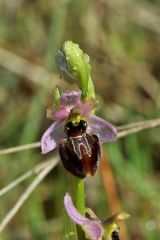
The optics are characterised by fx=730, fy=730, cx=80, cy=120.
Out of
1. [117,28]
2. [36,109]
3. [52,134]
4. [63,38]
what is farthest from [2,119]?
[52,134]

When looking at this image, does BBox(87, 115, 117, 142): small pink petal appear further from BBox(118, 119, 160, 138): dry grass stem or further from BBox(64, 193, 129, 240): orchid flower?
BBox(118, 119, 160, 138): dry grass stem

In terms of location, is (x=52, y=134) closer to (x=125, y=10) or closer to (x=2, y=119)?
(x=2, y=119)

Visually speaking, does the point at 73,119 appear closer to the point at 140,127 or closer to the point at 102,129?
the point at 102,129

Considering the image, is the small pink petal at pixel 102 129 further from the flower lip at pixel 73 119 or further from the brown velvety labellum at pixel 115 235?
the brown velvety labellum at pixel 115 235

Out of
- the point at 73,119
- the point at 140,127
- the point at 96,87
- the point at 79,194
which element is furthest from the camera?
the point at 96,87

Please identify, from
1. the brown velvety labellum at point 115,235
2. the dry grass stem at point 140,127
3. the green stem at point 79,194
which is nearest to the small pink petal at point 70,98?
the green stem at point 79,194

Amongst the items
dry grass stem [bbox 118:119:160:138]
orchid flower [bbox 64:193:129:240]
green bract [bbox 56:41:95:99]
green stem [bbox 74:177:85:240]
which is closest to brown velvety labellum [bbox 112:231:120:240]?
orchid flower [bbox 64:193:129:240]

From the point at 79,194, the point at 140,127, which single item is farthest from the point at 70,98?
the point at 140,127
